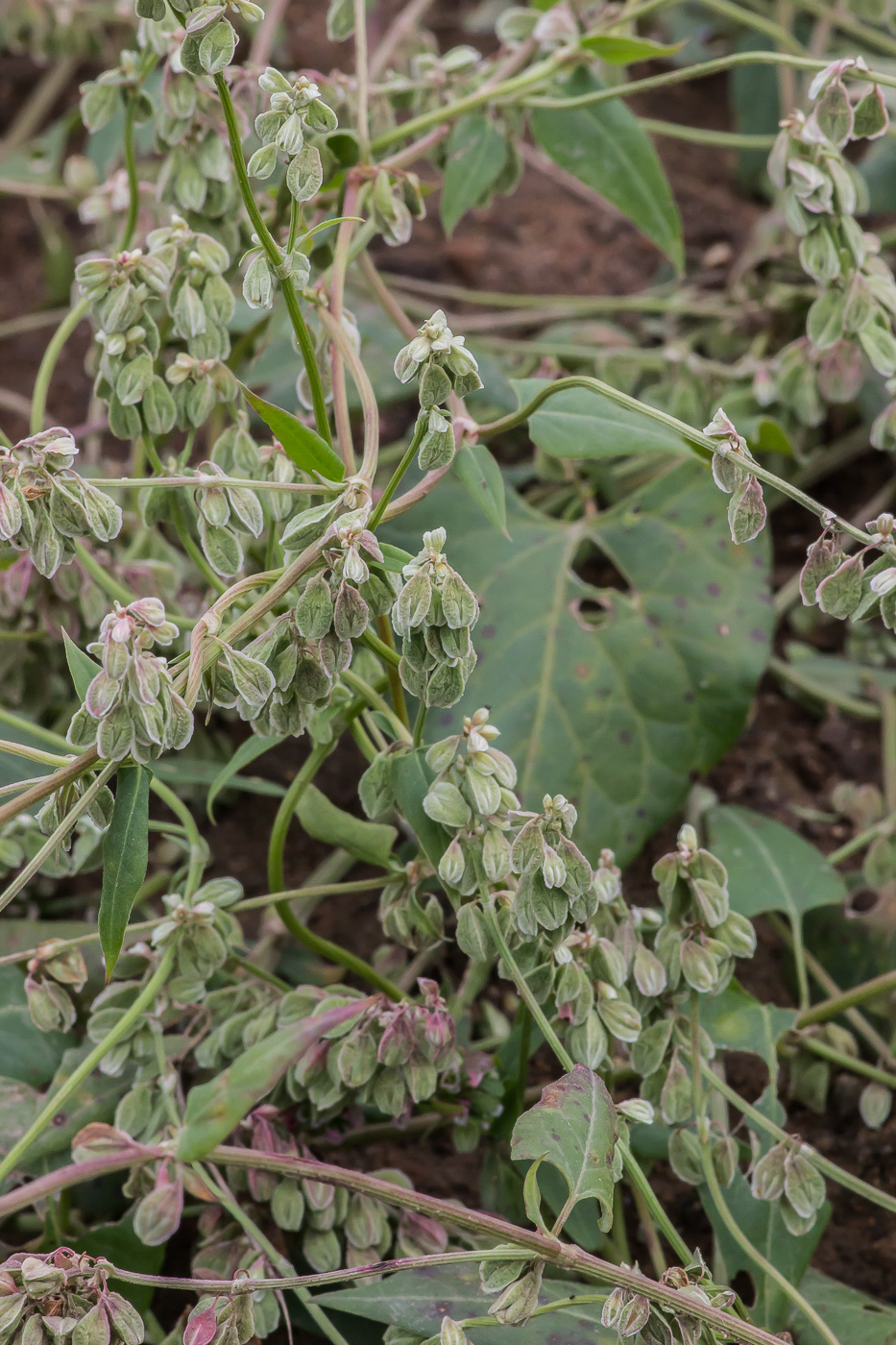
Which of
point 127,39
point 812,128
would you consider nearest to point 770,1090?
point 812,128

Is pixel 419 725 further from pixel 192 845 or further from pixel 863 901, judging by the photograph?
pixel 863 901

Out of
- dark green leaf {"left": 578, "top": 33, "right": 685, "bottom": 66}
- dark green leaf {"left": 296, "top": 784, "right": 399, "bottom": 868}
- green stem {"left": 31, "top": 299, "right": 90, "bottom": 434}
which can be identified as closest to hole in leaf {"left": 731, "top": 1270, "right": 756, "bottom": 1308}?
dark green leaf {"left": 296, "top": 784, "right": 399, "bottom": 868}

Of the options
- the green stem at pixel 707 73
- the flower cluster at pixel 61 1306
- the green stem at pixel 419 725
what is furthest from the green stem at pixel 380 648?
the green stem at pixel 707 73

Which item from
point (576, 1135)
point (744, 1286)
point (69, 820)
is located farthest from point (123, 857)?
point (744, 1286)

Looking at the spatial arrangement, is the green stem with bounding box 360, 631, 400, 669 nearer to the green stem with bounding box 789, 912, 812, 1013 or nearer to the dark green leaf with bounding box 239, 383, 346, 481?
the dark green leaf with bounding box 239, 383, 346, 481

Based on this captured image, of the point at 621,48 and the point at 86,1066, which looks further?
the point at 621,48

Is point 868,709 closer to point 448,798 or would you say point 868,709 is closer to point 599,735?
point 599,735
